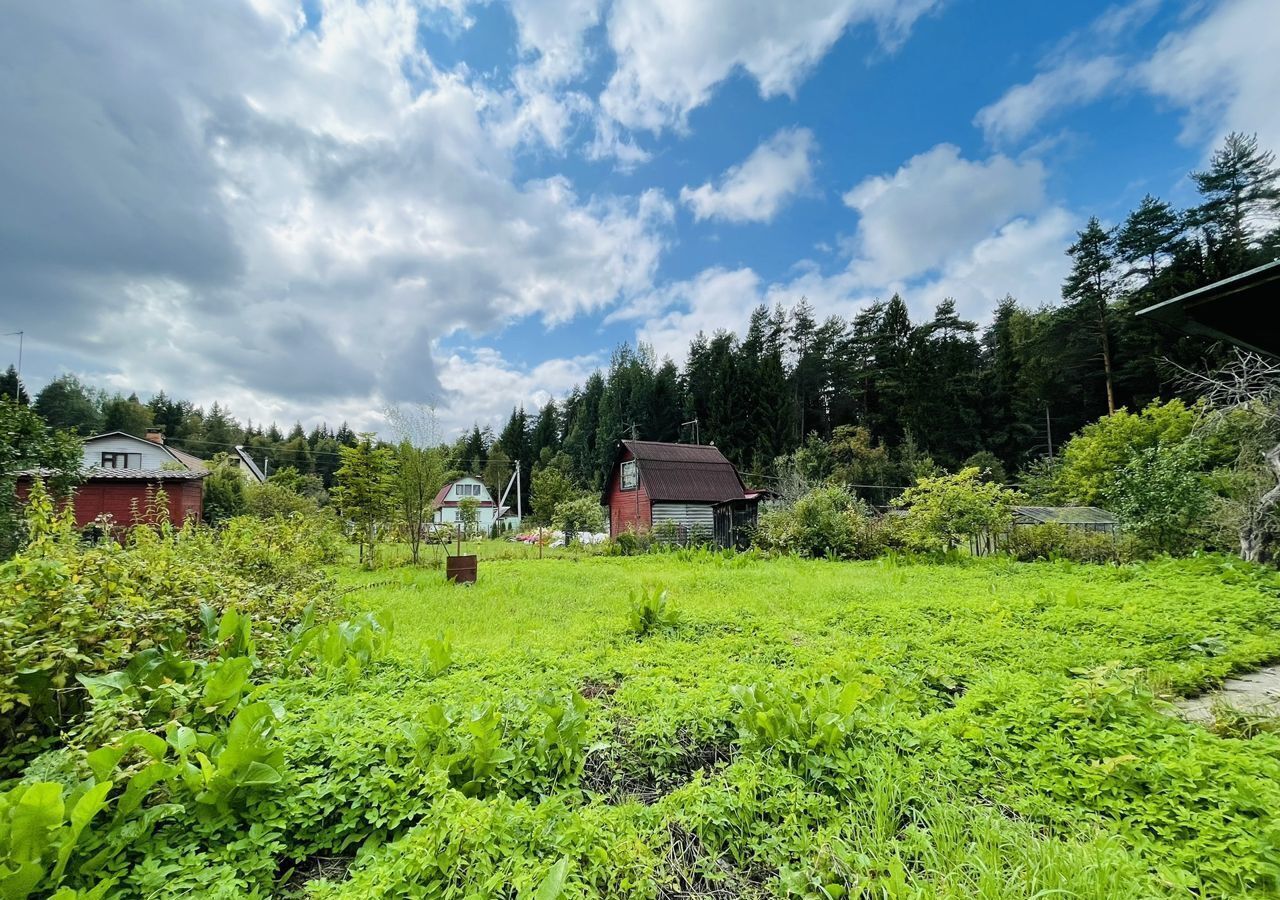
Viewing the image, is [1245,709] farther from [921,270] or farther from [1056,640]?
[921,270]

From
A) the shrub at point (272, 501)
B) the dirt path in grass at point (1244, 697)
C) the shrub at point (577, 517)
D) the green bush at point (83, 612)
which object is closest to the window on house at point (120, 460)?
the shrub at point (272, 501)

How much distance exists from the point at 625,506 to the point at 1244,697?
20.7 m

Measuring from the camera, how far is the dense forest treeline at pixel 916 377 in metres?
21.2

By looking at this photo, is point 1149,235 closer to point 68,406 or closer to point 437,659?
point 437,659

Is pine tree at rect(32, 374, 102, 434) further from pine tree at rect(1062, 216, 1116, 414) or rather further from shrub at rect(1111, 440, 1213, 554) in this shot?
pine tree at rect(1062, 216, 1116, 414)

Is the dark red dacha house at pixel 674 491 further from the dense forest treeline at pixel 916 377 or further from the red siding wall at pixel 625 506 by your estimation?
the dense forest treeline at pixel 916 377

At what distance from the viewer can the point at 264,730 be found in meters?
2.34

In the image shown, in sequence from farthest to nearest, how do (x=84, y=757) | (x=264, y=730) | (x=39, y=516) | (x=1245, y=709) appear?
(x=39, y=516), (x=1245, y=709), (x=264, y=730), (x=84, y=757)

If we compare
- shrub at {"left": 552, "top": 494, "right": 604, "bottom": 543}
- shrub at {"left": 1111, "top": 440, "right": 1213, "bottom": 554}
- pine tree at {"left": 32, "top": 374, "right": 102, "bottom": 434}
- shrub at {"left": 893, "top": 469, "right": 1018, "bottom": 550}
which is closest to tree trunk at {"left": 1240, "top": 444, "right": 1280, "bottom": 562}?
shrub at {"left": 1111, "top": 440, "right": 1213, "bottom": 554}

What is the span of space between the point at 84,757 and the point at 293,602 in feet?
10.7

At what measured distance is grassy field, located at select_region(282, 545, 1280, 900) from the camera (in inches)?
71.0

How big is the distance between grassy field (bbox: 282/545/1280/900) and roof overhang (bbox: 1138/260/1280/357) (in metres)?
1.93

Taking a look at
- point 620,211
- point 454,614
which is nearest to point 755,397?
point 620,211

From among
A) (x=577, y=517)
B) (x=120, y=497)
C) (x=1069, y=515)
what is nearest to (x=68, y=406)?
(x=120, y=497)
